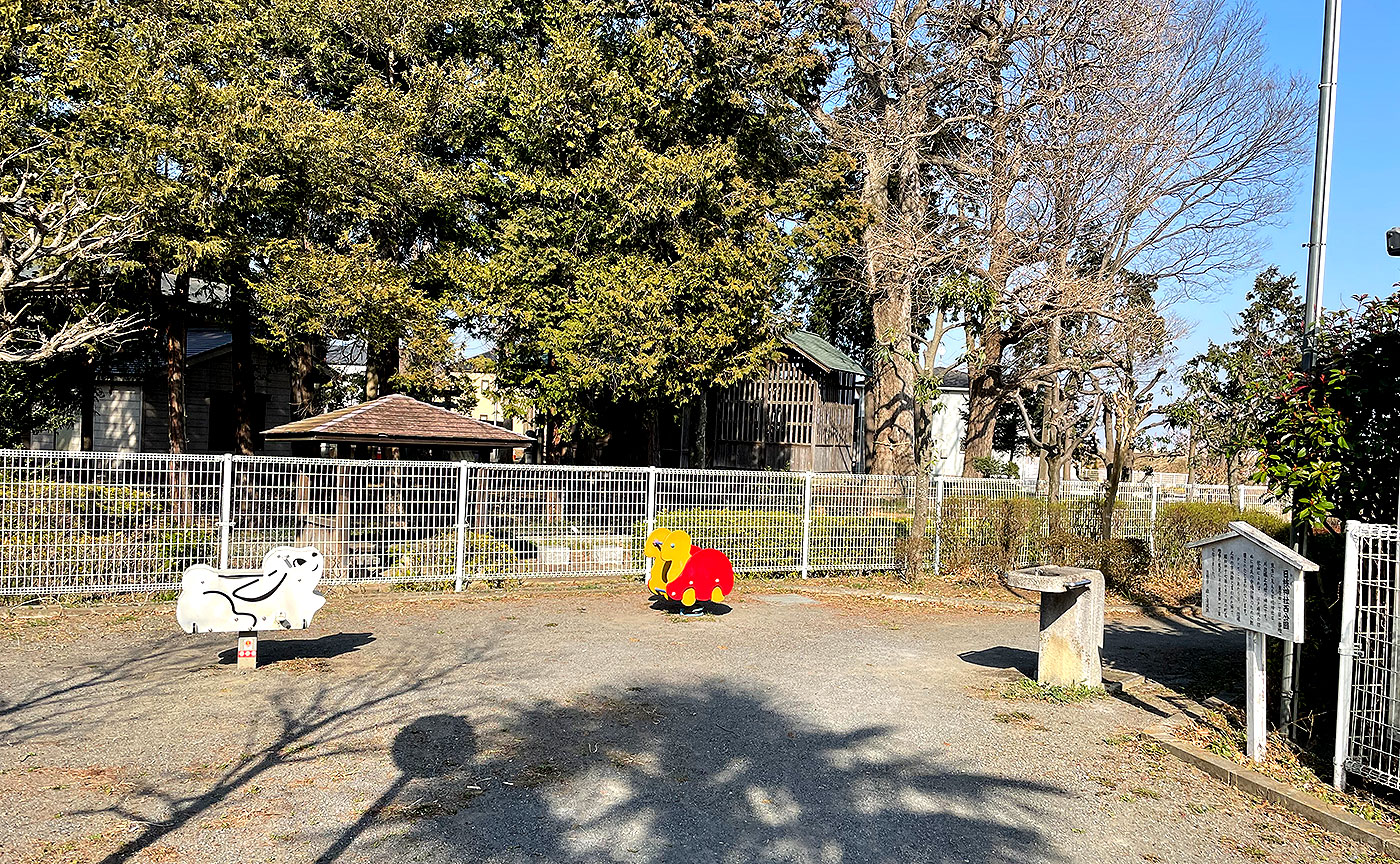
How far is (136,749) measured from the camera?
19.1ft

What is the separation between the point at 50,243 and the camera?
44.0 feet

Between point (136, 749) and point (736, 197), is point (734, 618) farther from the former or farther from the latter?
point (736, 197)

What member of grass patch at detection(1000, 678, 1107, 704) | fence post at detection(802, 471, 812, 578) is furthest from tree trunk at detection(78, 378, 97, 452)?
grass patch at detection(1000, 678, 1107, 704)

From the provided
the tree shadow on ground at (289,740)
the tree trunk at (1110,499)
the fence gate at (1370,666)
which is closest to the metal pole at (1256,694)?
the fence gate at (1370,666)

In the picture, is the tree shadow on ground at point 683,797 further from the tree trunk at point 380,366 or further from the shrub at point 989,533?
the tree trunk at point 380,366

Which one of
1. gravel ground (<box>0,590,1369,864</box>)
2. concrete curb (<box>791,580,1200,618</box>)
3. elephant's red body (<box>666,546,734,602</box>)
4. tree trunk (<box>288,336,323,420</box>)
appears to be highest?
tree trunk (<box>288,336,323,420</box>)

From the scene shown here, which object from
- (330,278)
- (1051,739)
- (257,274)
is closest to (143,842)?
(1051,739)

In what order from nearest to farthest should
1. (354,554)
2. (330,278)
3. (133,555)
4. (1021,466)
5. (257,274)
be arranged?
(133,555) → (354,554) → (330,278) → (257,274) → (1021,466)

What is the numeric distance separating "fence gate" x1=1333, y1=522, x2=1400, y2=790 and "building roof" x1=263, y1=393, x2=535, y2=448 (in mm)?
10995

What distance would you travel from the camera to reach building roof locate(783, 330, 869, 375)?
24797 millimetres

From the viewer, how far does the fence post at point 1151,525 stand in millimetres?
16678

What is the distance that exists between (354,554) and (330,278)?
657cm

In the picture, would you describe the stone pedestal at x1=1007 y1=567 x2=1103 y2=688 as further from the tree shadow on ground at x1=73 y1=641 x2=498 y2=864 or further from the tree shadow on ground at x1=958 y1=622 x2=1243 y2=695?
the tree shadow on ground at x1=73 y1=641 x2=498 y2=864

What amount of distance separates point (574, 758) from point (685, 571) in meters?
6.01
